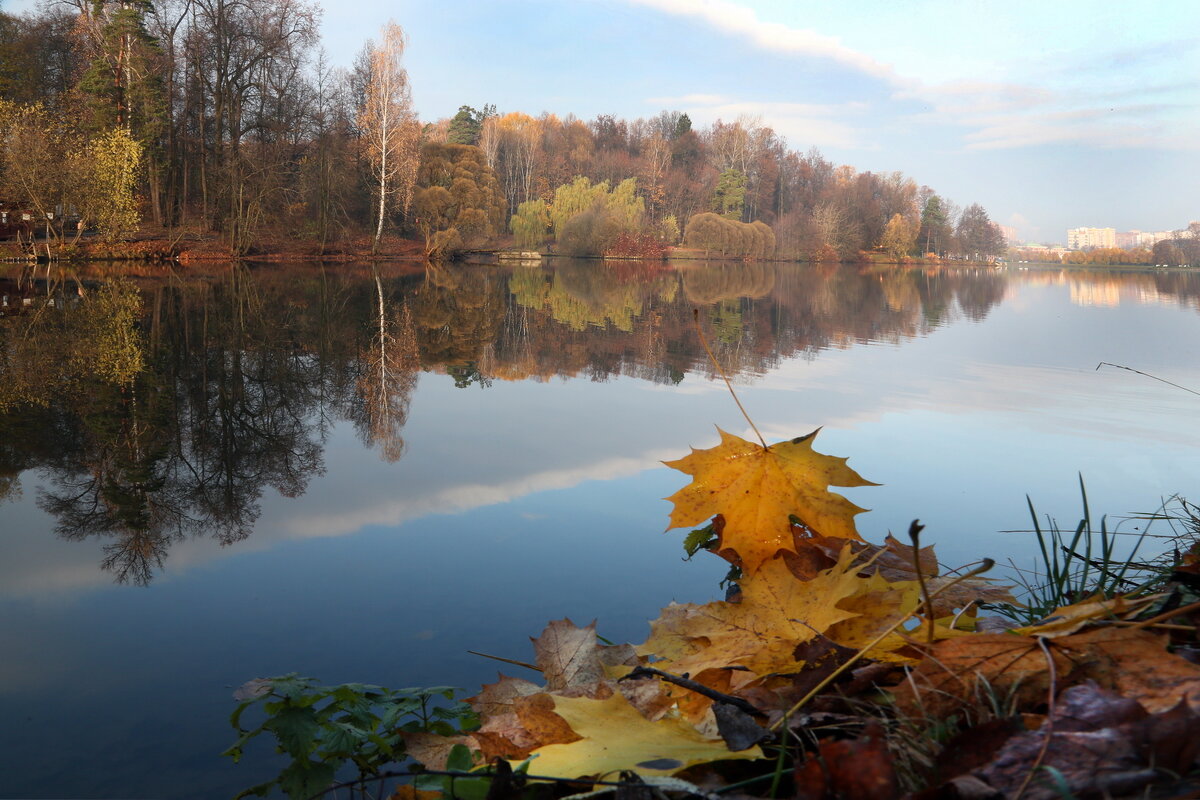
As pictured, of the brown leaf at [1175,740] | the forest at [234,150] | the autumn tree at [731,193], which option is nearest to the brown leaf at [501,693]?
the brown leaf at [1175,740]

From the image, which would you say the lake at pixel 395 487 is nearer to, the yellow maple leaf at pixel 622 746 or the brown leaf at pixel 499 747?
the brown leaf at pixel 499 747

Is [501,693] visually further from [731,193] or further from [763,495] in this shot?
[731,193]

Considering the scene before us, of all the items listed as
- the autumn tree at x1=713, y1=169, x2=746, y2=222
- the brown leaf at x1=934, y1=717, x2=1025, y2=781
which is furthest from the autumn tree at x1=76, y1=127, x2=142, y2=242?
the autumn tree at x1=713, y1=169, x2=746, y2=222

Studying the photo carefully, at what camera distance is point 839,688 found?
0.95 metres

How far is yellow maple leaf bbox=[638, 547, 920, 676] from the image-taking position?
1.07 metres

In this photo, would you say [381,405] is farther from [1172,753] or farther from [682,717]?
[1172,753]

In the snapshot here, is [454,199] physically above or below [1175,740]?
above

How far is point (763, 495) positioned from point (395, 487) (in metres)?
2.13

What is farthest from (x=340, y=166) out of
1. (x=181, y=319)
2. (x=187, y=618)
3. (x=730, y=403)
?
(x=187, y=618)

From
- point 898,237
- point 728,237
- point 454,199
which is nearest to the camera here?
point 454,199

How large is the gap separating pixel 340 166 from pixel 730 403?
94.4ft

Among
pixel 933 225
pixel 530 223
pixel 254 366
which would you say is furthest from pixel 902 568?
pixel 933 225

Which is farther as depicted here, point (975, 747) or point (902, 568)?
point (902, 568)

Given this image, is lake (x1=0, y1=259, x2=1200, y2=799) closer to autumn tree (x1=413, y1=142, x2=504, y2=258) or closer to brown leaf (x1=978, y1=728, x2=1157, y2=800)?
brown leaf (x1=978, y1=728, x2=1157, y2=800)
